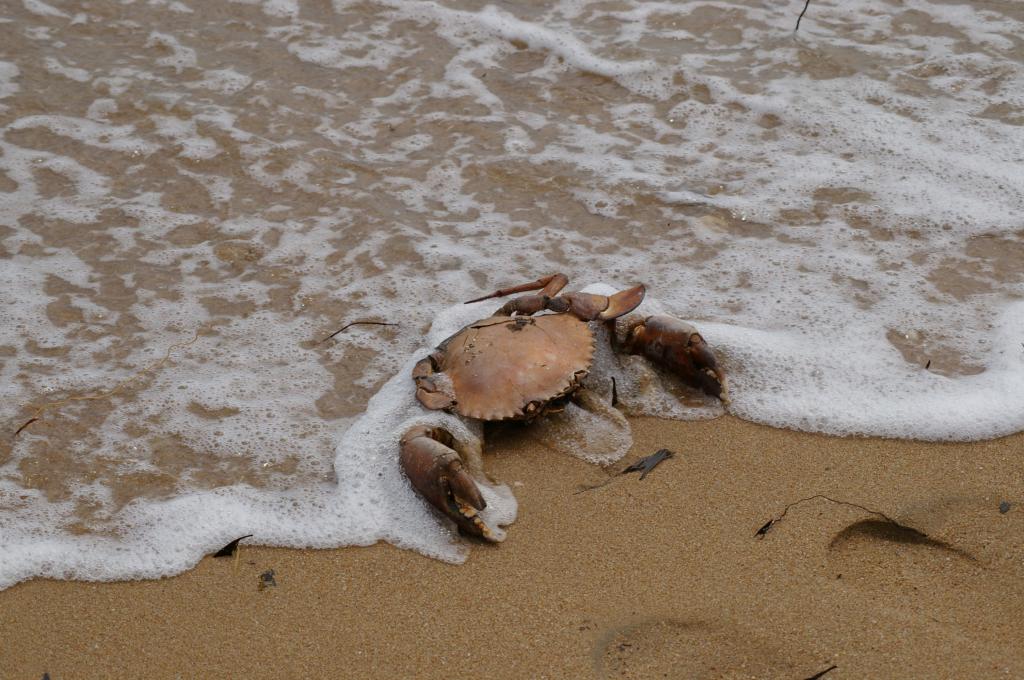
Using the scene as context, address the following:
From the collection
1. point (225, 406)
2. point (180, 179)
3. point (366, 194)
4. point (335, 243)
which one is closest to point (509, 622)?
point (225, 406)

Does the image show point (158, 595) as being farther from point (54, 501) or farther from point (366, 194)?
point (366, 194)

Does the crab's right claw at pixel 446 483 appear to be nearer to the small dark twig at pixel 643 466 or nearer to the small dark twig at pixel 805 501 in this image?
the small dark twig at pixel 643 466

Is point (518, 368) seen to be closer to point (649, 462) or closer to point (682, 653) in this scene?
point (649, 462)

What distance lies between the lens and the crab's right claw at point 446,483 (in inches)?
114

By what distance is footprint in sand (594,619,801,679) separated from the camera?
8.03 feet

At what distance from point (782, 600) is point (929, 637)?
0.39 meters

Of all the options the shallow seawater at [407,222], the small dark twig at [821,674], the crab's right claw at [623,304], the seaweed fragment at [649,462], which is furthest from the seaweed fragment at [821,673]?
the crab's right claw at [623,304]

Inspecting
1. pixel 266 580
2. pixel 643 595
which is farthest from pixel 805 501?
pixel 266 580

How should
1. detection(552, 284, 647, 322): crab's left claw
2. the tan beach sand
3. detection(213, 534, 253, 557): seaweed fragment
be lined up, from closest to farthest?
the tan beach sand, detection(213, 534, 253, 557): seaweed fragment, detection(552, 284, 647, 322): crab's left claw

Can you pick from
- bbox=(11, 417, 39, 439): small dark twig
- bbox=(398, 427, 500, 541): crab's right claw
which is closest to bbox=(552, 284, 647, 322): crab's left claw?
bbox=(398, 427, 500, 541): crab's right claw

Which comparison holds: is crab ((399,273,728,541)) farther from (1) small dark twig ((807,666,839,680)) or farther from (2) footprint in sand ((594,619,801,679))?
(1) small dark twig ((807,666,839,680))

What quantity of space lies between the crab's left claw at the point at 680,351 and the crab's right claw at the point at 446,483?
93 centimetres

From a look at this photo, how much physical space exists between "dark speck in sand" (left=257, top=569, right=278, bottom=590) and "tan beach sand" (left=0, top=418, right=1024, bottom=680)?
22 mm

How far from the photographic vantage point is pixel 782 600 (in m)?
2.64
